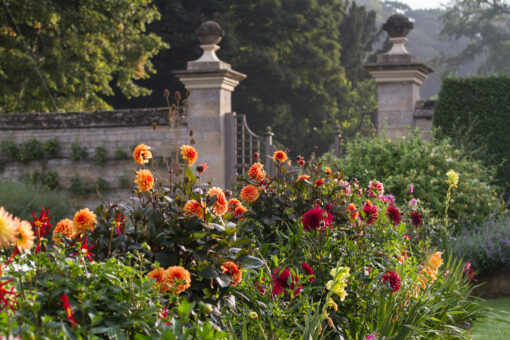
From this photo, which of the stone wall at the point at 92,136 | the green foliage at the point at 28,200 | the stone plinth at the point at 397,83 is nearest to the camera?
the green foliage at the point at 28,200

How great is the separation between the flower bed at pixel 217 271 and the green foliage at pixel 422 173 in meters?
2.29

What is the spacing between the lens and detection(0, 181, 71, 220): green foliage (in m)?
8.64

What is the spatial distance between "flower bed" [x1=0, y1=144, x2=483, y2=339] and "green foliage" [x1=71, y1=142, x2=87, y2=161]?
20.3 ft

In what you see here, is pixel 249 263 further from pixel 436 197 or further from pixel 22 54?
pixel 22 54

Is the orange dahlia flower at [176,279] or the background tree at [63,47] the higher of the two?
the background tree at [63,47]

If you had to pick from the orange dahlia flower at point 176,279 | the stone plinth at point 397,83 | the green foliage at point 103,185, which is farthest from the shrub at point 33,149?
the orange dahlia flower at point 176,279

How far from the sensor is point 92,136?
10086 mm

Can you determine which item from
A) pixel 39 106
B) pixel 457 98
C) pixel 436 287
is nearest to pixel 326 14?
pixel 39 106

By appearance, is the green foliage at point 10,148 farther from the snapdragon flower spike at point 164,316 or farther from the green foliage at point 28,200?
the snapdragon flower spike at point 164,316

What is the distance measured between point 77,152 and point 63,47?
16.6 ft

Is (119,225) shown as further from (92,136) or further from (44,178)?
(44,178)

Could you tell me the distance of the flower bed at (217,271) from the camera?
89.7 inches

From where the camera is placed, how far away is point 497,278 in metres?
6.09

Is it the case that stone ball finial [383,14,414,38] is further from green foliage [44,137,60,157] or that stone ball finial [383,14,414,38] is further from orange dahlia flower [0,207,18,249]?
orange dahlia flower [0,207,18,249]
